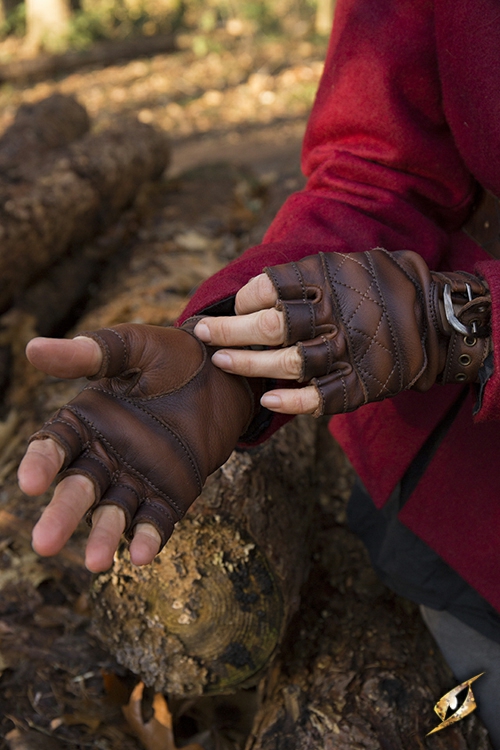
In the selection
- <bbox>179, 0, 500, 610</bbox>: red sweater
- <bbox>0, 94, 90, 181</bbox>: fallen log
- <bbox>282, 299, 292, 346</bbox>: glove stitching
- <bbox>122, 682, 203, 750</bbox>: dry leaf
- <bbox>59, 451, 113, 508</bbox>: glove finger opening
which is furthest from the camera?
<bbox>0, 94, 90, 181</bbox>: fallen log

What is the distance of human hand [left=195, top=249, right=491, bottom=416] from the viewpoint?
1.20m

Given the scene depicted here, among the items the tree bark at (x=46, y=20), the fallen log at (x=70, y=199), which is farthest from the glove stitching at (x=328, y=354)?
the tree bark at (x=46, y=20)

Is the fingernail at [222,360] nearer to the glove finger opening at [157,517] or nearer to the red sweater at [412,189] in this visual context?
the red sweater at [412,189]

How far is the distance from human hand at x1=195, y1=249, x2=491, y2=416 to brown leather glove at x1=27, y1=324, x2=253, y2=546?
A: 0.28 feet

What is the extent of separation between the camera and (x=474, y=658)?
5.27 ft

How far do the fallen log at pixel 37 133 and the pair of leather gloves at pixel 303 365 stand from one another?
96.9 inches

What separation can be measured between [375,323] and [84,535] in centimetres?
135

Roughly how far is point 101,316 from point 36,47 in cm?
939

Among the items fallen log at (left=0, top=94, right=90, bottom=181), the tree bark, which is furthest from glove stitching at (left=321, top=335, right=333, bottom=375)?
the tree bark

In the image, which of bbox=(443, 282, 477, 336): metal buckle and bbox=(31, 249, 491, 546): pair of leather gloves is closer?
bbox=(31, 249, 491, 546): pair of leather gloves

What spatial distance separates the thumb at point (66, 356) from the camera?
1.00 meters

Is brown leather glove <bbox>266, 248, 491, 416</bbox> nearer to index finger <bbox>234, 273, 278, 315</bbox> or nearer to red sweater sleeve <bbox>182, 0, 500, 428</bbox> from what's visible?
index finger <bbox>234, 273, 278, 315</bbox>

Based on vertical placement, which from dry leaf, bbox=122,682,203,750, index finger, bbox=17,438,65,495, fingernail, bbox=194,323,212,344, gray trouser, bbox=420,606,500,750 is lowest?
dry leaf, bbox=122,682,203,750

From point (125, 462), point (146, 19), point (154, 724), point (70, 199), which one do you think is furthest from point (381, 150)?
point (146, 19)
